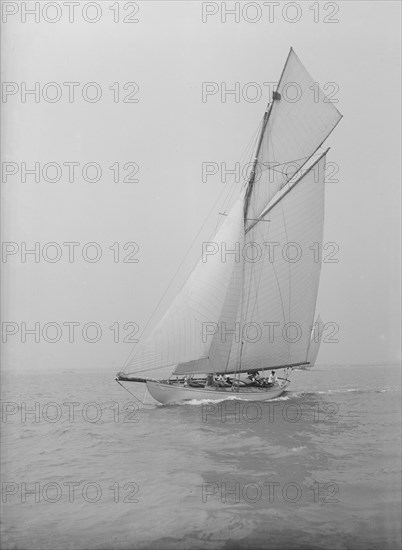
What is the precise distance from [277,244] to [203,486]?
16.2 meters

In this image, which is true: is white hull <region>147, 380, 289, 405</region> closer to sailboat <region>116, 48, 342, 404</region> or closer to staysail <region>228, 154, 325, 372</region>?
sailboat <region>116, 48, 342, 404</region>

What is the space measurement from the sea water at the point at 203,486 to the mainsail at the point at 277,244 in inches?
239

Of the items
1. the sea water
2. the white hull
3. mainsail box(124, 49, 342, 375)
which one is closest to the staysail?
mainsail box(124, 49, 342, 375)

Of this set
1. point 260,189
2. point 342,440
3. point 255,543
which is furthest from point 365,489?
point 260,189

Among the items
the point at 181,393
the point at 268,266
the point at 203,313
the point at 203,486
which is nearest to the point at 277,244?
the point at 268,266

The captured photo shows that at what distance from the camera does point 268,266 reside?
23.7 m

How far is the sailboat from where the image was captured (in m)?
21.8

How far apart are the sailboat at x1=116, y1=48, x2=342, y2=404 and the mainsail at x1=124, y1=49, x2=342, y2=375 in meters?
0.04

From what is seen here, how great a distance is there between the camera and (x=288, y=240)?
2445 centimetres

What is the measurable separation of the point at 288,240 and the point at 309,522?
18016 millimetres

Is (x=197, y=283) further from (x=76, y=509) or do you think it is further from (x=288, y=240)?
(x=76, y=509)

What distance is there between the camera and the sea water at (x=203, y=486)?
6.92 metres

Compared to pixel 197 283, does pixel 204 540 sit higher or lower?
lower

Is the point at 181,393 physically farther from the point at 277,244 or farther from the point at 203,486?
the point at 203,486
